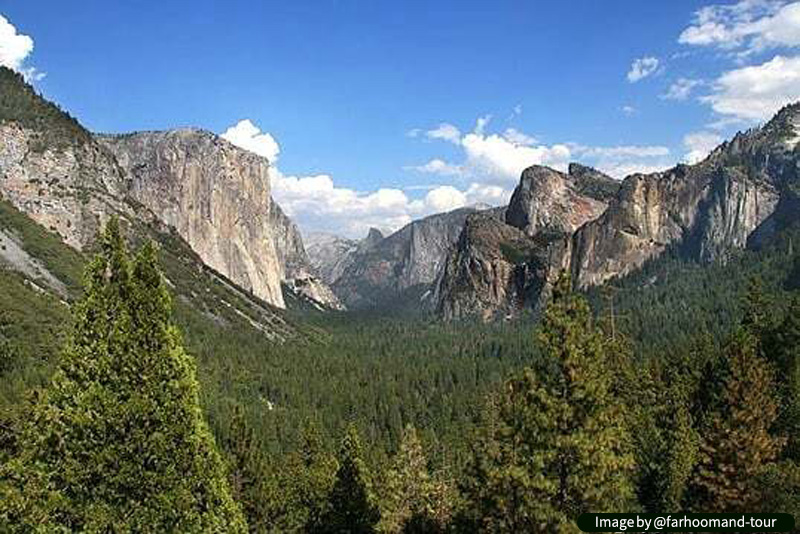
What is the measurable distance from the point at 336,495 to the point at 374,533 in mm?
3029

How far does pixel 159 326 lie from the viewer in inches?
534

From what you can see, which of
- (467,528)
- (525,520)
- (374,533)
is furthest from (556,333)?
(374,533)

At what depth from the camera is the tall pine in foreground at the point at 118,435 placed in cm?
1275

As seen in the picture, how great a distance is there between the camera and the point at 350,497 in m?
41.1

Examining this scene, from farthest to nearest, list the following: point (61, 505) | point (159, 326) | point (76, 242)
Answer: point (76, 242) → point (159, 326) → point (61, 505)

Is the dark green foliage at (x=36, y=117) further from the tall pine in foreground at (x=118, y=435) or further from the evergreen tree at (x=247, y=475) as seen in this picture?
the tall pine in foreground at (x=118, y=435)

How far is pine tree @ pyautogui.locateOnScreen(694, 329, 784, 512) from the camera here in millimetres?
37156

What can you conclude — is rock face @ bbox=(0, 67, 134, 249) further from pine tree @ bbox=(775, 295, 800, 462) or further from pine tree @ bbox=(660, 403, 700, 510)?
pine tree @ bbox=(660, 403, 700, 510)

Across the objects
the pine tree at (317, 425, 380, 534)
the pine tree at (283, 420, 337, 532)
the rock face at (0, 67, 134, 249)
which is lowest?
the pine tree at (283, 420, 337, 532)

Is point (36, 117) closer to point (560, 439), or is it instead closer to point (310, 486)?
point (310, 486)

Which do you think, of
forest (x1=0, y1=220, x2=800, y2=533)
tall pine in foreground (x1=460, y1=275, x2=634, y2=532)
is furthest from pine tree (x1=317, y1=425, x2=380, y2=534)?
tall pine in foreground (x1=460, y1=275, x2=634, y2=532)

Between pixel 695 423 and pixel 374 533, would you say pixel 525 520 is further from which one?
pixel 695 423

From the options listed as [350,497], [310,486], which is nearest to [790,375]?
[350,497]

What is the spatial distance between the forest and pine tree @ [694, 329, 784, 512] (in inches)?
4.2
